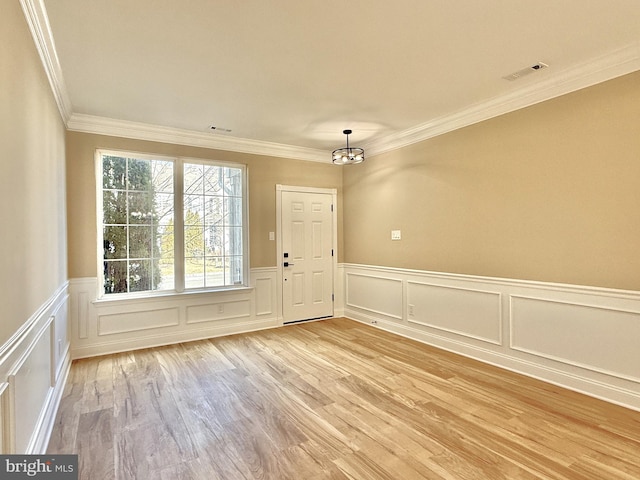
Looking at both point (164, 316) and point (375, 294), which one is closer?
point (164, 316)

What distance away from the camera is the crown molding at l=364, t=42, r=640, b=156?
8.88 feet

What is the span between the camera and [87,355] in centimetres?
402

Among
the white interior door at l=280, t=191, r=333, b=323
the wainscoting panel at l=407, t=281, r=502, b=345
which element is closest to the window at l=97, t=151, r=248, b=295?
the white interior door at l=280, t=191, r=333, b=323

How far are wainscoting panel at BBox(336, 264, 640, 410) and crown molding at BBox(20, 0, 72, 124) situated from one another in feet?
14.0

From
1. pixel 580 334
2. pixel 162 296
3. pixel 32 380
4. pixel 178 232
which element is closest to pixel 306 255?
pixel 178 232

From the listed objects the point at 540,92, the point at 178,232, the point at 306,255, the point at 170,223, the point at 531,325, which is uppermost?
the point at 540,92

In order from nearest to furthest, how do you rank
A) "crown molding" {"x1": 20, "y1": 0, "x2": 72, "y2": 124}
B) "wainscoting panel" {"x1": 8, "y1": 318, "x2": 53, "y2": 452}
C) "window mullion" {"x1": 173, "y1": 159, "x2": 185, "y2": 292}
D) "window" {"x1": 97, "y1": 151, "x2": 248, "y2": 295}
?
"wainscoting panel" {"x1": 8, "y1": 318, "x2": 53, "y2": 452} → "crown molding" {"x1": 20, "y1": 0, "x2": 72, "y2": 124} → "window" {"x1": 97, "y1": 151, "x2": 248, "y2": 295} → "window mullion" {"x1": 173, "y1": 159, "x2": 185, "y2": 292}

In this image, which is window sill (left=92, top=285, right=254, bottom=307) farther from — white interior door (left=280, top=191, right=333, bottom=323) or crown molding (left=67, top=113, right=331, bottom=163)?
crown molding (left=67, top=113, right=331, bottom=163)

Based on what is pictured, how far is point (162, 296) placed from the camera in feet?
14.5

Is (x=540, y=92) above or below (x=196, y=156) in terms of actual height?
above

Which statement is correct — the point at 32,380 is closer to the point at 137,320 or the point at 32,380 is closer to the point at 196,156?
the point at 137,320

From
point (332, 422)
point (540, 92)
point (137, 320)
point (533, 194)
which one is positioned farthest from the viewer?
point (137, 320)

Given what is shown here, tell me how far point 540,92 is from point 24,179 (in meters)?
4.14

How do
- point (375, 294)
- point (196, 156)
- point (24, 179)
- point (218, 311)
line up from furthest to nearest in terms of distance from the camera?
point (375, 294) → point (218, 311) → point (196, 156) → point (24, 179)
